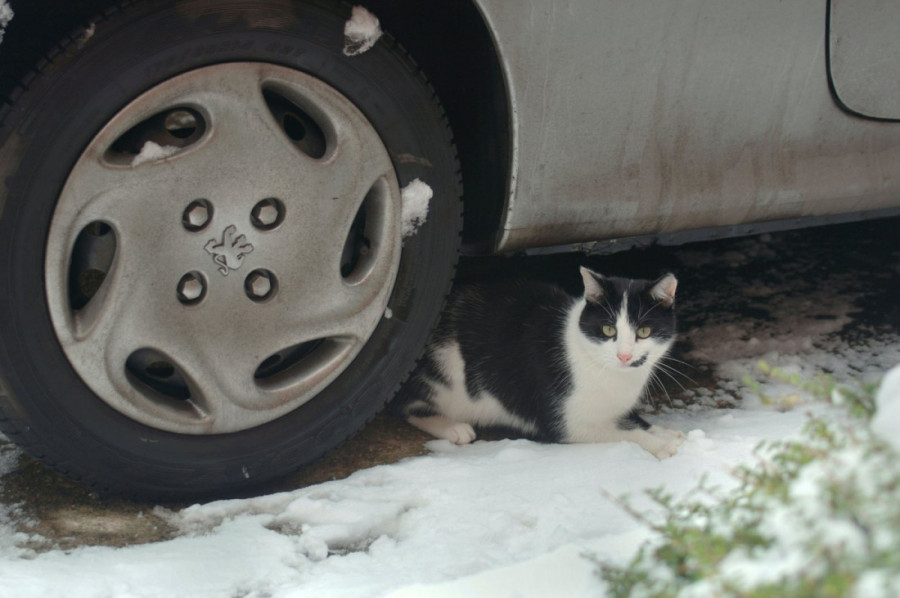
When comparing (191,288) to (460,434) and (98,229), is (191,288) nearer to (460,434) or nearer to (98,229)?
(98,229)

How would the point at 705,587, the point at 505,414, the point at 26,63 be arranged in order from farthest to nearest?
the point at 505,414 < the point at 26,63 < the point at 705,587

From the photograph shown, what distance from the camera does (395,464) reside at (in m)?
2.57

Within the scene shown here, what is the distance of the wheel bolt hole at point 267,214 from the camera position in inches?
84.9

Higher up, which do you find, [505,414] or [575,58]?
[575,58]

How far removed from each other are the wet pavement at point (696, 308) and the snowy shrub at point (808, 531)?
1.26 m

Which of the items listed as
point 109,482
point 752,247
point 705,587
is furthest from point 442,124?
point 752,247

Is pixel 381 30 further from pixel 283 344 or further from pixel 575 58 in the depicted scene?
Result: pixel 283 344

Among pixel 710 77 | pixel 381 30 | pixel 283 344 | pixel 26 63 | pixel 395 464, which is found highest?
pixel 26 63

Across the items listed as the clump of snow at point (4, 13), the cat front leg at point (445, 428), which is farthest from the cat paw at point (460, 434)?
the clump of snow at point (4, 13)

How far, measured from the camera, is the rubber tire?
190cm

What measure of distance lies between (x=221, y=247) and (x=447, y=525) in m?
0.85

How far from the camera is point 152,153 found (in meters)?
2.02

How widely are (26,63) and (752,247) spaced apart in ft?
10.2

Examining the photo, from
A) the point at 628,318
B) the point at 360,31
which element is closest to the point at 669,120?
the point at 628,318
